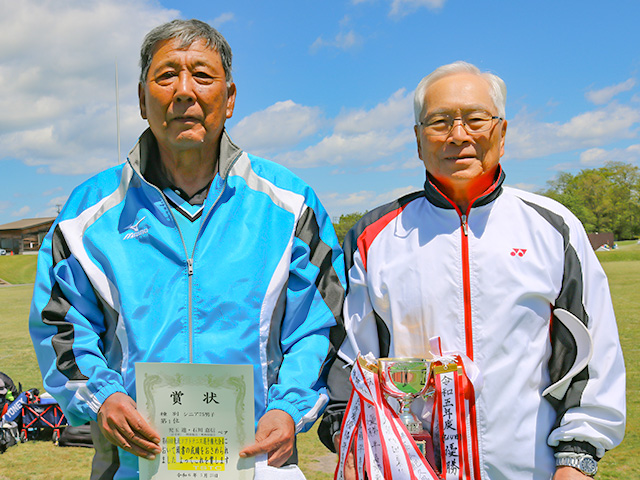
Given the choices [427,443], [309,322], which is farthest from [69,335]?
[427,443]

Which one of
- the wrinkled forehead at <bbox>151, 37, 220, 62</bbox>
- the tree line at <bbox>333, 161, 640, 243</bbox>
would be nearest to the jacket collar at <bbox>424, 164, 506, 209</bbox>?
the wrinkled forehead at <bbox>151, 37, 220, 62</bbox>

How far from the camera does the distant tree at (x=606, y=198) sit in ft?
212

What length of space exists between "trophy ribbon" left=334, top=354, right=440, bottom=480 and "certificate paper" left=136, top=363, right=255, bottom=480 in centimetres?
34

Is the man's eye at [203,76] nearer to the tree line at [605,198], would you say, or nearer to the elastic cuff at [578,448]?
the elastic cuff at [578,448]

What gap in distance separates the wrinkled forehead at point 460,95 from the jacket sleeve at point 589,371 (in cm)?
55

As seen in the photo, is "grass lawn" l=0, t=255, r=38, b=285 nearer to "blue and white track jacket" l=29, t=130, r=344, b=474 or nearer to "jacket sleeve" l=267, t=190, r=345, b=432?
"blue and white track jacket" l=29, t=130, r=344, b=474

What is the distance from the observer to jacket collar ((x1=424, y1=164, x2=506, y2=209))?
Answer: 6.66ft

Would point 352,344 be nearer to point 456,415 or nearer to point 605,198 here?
point 456,415

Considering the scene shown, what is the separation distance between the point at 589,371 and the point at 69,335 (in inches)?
70.8

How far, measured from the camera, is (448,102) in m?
2.02

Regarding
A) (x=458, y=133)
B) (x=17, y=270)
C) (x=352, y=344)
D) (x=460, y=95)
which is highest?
(x=17, y=270)

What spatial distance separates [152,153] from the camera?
2.25 meters

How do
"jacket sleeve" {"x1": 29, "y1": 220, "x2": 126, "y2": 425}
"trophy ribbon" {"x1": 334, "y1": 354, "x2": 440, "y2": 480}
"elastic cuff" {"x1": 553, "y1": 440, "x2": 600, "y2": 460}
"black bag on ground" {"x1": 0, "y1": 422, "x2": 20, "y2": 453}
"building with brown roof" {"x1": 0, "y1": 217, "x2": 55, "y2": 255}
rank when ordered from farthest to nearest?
"building with brown roof" {"x1": 0, "y1": 217, "x2": 55, "y2": 255}, "black bag on ground" {"x1": 0, "y1": 422, "x2": 20, "y2": 453}, "jacket sleeve" {"x1": 29, "y1": 220, "x2": 126, "y2": 425}, "elastic cuff" {"x1": 553, "y1": 440, "x2": 600, "y2": 460}, "trophy ribbon" {"x1": 334, "y1": 354, "x2": 440, "y2": 480}

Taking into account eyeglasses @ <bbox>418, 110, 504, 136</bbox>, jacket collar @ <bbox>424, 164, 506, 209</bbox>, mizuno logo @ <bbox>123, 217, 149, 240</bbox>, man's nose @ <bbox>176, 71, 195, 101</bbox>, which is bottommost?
mizuno logo @ <bbox>123, 217, 149, 240</bbox>
